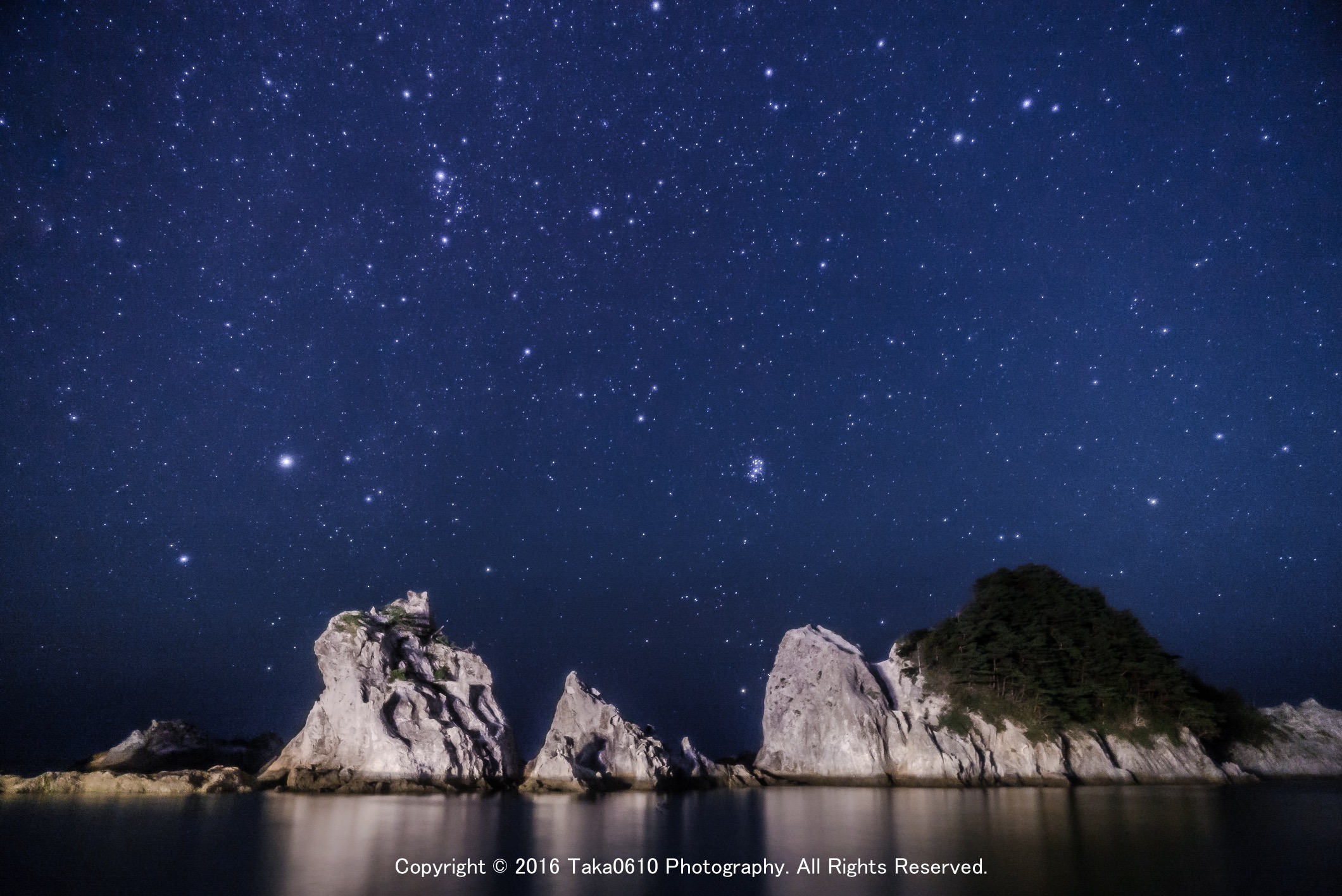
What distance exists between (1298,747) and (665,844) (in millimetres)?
67195

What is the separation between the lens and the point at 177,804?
35312 millimetres

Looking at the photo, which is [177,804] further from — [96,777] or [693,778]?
[693,778]

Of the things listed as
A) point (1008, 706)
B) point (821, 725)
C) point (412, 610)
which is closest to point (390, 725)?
point (412, 610)

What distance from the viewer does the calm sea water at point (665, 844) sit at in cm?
1741

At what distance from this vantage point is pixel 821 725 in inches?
2013

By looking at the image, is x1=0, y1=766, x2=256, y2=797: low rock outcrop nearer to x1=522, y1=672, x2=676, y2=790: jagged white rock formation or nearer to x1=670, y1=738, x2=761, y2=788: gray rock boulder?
x1=522, y1=672, x2=676, y2=790: jagged white rock formation

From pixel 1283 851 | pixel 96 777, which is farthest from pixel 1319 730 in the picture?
pixel 96 777

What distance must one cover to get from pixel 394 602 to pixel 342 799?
49.0 ft

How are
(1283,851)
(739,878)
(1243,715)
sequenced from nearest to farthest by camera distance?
(739,878) → (1283,851) → (1243,715)

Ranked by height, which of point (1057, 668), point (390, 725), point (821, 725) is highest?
point (1057, 668)

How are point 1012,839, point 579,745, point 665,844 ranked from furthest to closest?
point 579,745 → point 1012,839 → point 665,844

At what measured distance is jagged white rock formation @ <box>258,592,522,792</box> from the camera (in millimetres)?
41000

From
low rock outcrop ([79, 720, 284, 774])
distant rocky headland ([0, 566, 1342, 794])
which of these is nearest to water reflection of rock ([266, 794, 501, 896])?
distant rocky headland ([0, 566, 1342, 794])

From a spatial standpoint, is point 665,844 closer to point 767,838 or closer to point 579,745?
point 767,838
